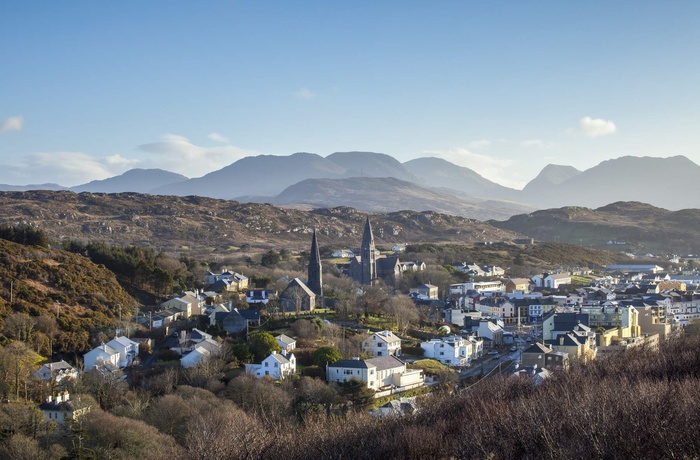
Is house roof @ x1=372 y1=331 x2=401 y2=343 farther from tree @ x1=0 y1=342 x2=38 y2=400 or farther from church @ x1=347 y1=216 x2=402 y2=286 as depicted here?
church @ x1=347 y1=216 x2=402 y2=286

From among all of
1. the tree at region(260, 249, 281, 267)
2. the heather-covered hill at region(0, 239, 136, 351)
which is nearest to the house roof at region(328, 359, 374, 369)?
the heather-covered hill at region(0, 239, 136, 351)

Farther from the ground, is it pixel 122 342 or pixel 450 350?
pixel 122 342

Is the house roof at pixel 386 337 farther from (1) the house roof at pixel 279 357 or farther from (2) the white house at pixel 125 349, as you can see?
(2) the white house at pixel 125 349

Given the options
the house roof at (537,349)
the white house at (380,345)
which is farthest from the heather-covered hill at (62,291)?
the house roof at (537,349)

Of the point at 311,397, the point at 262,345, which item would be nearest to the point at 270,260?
the point at 262,345

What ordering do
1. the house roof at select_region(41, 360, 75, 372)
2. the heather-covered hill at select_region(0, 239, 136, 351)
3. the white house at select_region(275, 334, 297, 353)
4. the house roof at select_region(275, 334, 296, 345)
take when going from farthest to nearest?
the heather-covered hill at select_region(0, 239, 136, 351) < the house roof at select_region(275, 334, 296, 345) < the white house at select_region(275, 334, 297, 353) < the house roof at select_region(41, 360, 75, 372)

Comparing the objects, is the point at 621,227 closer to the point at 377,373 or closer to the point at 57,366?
the point at 377,373
